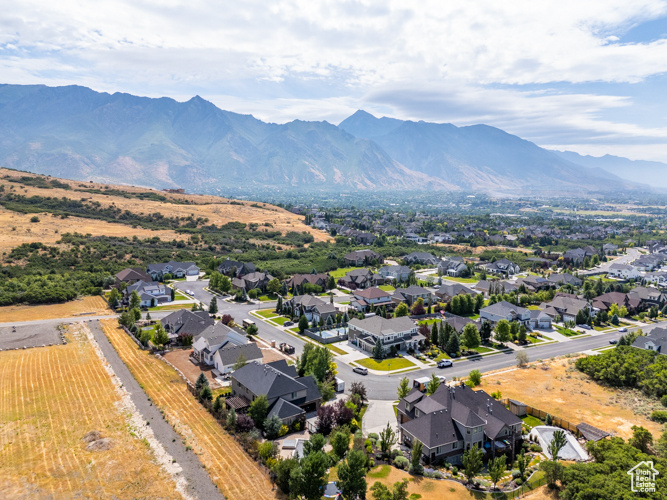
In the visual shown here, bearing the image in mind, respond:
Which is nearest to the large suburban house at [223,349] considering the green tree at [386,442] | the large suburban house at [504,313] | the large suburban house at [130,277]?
the green tree at [386,442]

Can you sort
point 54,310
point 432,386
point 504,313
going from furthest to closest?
point 54,310 < point 504,313 < point 432,386

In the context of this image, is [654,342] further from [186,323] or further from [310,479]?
[186,323]

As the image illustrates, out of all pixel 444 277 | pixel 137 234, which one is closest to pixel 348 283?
pixel 444 277

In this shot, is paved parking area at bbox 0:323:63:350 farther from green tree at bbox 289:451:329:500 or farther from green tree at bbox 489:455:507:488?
green tree at bbox 489:455:507:488

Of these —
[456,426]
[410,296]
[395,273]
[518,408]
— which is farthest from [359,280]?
[456,426]

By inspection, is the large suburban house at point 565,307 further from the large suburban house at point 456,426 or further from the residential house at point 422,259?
the residential house at point 422,259

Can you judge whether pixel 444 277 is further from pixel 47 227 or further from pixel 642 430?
pixel 47 227
